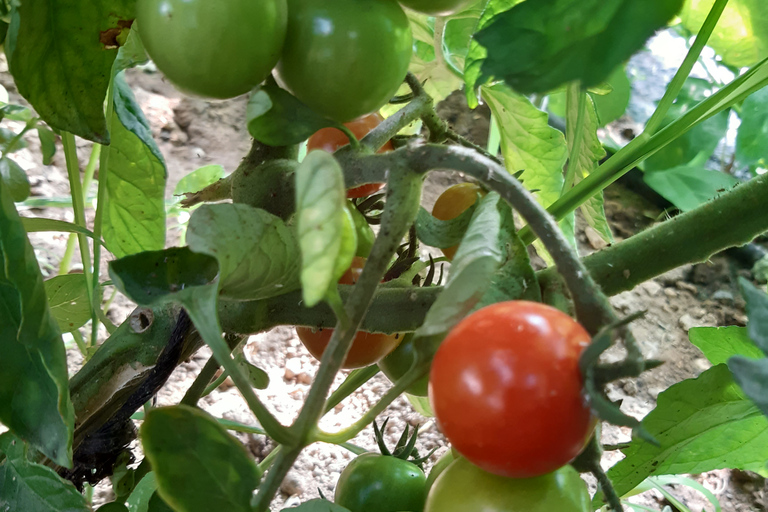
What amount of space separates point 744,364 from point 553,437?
6cm

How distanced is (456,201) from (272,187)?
0.16m

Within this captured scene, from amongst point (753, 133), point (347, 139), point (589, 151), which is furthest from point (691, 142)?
point (347, 139)

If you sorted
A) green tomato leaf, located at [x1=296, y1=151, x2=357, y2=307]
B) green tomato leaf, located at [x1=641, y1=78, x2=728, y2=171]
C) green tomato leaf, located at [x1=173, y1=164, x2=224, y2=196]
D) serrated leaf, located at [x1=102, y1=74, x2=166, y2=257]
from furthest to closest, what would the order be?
green tomato leaf, located at [x1=641, y1=78, x2=728, y2=171], green tomato leaf, located at [x1=173, y1=164, x2=224, y2=196], serrated leaf, located at [x1=102, y1=74, x2=166, y2=257], green tomato leaf, located at [x1=296, y1=151, x2=357, y2=307]

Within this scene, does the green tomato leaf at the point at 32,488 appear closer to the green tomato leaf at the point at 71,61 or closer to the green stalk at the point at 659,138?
the green tomato leaf at the point at 71,61

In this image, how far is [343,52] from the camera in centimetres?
26

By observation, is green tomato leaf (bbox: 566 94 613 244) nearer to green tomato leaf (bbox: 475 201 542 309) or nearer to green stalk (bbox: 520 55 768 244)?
green stalk (bbox: 520 55 768 244)

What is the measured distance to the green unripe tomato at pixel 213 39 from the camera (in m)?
0.24

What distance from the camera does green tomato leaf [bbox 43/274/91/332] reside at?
0.53 meters

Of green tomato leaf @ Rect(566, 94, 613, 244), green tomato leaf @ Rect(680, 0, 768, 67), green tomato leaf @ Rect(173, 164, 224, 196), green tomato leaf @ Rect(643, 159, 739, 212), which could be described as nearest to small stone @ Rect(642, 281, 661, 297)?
green tomato leaf @ Rect(643, 159, 739, 212)

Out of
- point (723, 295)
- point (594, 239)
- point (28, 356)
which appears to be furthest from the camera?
point (594, 239)

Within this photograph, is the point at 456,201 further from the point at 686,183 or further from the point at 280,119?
the point at 686,183

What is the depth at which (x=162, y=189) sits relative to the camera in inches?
20.6

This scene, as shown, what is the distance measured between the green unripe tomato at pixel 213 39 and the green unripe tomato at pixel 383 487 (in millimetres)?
305

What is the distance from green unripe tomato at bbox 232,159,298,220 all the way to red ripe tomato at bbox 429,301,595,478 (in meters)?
0.16
